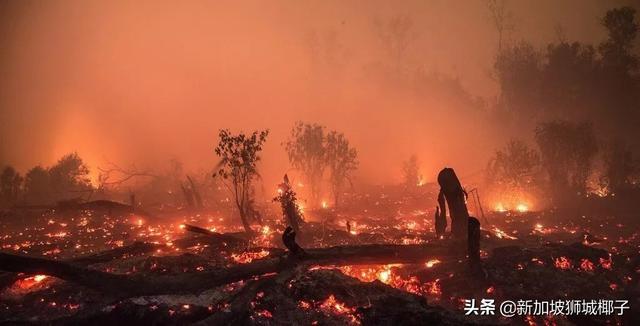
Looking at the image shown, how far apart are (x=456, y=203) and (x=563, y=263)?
5328 millimetres

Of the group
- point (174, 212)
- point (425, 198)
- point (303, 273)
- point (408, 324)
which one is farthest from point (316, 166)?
point (408, 324)

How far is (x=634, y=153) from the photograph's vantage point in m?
49.2

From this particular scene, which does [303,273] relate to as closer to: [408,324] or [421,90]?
Answer: [408,324]

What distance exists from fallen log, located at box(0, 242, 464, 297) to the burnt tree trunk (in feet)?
10.9

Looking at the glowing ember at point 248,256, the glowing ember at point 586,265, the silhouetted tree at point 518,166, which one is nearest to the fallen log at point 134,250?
the glowing ember at point 248,256

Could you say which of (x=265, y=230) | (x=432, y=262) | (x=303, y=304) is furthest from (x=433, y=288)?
(x=265, y=230)

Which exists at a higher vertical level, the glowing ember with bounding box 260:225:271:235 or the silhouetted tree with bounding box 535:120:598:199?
the silhouetted tree with bounding box 535:120:598:199

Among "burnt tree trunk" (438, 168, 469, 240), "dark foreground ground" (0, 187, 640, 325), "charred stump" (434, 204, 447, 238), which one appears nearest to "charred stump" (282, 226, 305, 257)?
"dark foreground ground" (0, 187, 640, 325)

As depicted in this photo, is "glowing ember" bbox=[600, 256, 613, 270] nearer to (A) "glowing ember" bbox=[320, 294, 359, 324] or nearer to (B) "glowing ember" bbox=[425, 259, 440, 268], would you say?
(B) "glowing ember" bbox=[425, 259, 440, 268]

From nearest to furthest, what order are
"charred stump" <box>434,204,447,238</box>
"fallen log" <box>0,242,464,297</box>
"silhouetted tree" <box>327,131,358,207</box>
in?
"fallen log" <box>0,242,464,297</box>, "charred stump" <box>434,204,447,238</box>, "silhouetted tree" <box>327,131,358,207</box>

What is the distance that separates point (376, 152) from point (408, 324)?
263ft

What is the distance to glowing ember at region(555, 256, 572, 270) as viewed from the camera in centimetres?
1470

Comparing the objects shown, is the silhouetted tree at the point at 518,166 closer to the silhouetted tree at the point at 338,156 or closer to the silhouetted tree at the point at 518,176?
the silhouetted tree at the point at 518,176

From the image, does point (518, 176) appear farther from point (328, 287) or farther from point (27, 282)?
point (27, 282)
